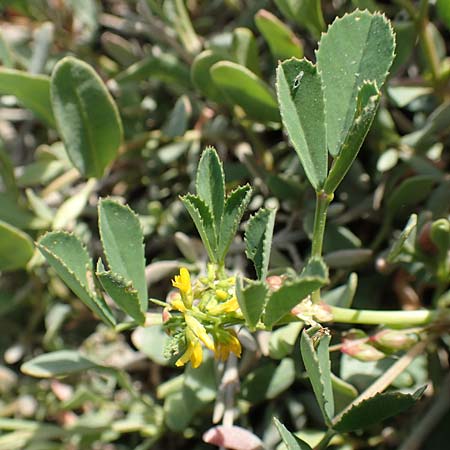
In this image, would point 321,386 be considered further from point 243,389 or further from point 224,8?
point 224,8

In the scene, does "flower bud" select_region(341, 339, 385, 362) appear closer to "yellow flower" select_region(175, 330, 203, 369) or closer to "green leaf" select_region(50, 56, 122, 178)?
"yellow flower" select_region(175, 330, 203, 369)

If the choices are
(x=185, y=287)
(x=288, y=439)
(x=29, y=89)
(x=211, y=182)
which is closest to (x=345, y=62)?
(x=211, y=182)

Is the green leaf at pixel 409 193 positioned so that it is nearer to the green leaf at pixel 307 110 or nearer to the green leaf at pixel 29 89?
the green leaf at pixel 307 110

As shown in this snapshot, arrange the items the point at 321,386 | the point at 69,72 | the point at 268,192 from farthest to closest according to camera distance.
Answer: the point at 268,192
the point at 69,72
the point at 321,386

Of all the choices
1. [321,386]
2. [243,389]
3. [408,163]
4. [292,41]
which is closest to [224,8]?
[292,41]

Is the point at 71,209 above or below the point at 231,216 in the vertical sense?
below

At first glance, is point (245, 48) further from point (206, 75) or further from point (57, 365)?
point (57, 365)
